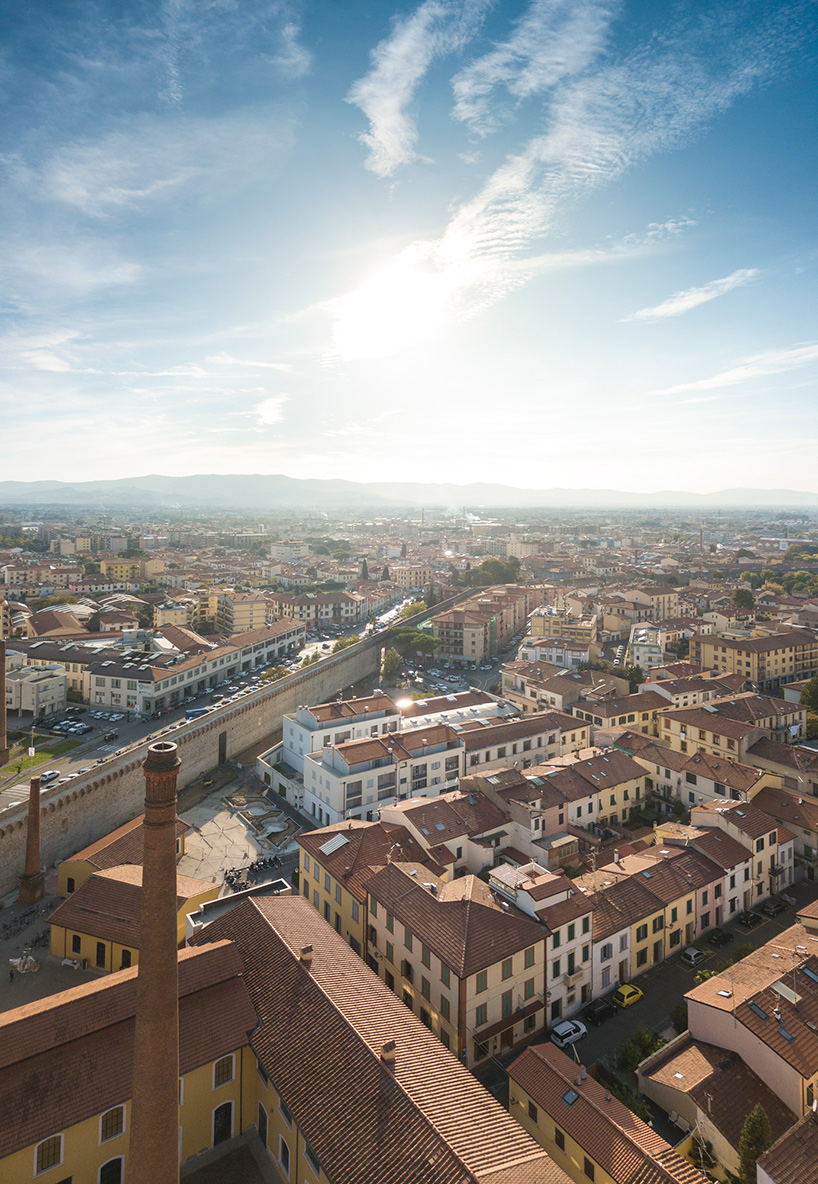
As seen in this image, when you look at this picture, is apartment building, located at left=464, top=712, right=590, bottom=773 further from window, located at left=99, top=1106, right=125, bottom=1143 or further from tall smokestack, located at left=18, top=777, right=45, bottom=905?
window, located at left=99, top=1106, right=125, bottom=1143

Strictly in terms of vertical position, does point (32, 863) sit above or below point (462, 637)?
below

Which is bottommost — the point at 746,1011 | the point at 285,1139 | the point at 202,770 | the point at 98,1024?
the point at 202,770

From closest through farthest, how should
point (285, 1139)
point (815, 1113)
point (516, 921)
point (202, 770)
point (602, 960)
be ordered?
point (815, 1113) → point (285, 1139) → point (516, 921) → point (602, 960) → point (202, 770)

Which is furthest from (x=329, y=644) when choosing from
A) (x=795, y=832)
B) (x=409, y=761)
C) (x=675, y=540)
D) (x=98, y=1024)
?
(x=675, y=540)

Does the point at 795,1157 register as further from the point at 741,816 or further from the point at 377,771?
the point at 377,771

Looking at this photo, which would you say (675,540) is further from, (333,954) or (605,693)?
(333,954)

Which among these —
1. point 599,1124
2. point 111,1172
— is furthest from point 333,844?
point 599,1124
